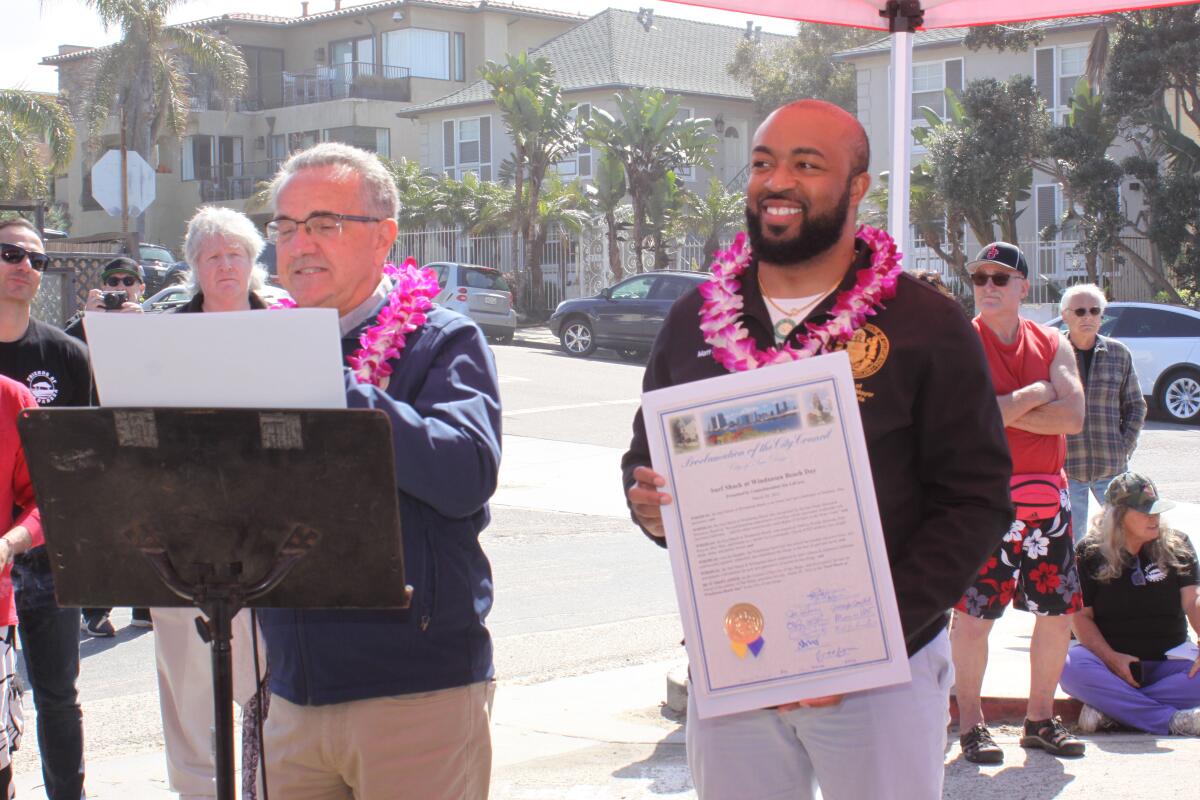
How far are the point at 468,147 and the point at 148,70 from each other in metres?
10.5

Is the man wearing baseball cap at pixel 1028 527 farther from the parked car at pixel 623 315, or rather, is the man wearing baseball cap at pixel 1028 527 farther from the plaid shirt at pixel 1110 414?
the parked car at pixel 623 315

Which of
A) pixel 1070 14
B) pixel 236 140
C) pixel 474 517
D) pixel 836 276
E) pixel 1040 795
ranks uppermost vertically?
pixel 236 140

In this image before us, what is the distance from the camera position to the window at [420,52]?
164ft

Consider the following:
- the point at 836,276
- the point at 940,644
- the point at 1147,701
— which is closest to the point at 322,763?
the point at 940,644

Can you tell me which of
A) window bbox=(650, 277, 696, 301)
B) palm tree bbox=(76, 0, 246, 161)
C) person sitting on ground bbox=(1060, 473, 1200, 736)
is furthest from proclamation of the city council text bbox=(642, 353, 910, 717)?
palm tree bbox=(76, 0, 246, 161)


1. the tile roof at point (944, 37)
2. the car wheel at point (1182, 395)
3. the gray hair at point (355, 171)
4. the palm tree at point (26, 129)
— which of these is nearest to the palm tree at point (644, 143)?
the tile roof at point (944, 37)

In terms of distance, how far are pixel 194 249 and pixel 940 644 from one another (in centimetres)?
327

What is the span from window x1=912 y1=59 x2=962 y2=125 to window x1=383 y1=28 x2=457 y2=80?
20.8 metres

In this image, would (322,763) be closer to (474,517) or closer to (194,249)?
(474,517)

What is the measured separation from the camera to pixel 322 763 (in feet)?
9.98

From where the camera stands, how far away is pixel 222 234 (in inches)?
199

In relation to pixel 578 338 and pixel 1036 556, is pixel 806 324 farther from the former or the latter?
pixel 578 338

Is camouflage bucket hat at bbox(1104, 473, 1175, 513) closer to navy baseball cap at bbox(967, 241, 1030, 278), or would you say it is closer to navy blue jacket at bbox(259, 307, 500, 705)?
navy baseball cap at bbox(967, 241, 1030, 278)

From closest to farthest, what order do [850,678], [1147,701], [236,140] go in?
1. [850,678]
2. [1147,701]
3. [236,140]
